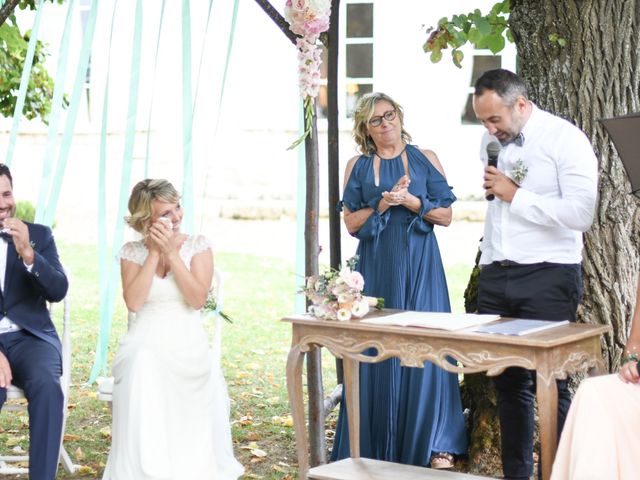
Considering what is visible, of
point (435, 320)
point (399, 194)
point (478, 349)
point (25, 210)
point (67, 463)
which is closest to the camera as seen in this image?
point (478, 349)

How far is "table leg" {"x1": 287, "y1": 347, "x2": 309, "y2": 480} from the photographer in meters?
4.68

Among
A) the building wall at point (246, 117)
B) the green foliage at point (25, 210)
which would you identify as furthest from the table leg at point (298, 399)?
the green foliage at point (25, 210)

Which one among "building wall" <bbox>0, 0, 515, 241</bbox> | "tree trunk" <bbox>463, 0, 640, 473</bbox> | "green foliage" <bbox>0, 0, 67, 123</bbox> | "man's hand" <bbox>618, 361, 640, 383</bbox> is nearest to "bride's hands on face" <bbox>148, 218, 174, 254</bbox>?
"tree trunk" <bbox>463, 0, 640, 473</bbox>

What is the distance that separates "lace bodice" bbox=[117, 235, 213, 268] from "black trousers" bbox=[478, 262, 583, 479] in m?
1.33

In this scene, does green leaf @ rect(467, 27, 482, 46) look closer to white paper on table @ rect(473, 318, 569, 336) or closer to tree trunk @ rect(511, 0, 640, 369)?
tree trunk @ rect(511, 0, 640, 369)

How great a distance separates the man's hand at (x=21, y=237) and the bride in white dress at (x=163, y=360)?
1.48ft

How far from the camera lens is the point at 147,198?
4988 mm

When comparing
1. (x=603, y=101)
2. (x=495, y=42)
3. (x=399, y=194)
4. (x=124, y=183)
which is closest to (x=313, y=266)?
(x=399, y=194)

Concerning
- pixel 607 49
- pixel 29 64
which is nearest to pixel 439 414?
pixel 607 49

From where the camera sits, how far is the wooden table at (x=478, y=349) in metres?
3.93

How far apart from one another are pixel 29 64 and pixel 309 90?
184 centimetres

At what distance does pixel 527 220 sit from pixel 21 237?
216 cm

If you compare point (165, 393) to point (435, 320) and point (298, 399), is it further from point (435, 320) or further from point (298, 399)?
point (435, 320)

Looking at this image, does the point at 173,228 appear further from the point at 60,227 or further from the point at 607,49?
the point at 60,227
